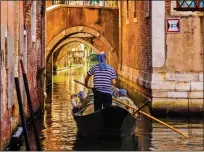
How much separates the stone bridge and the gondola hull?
1156 cm

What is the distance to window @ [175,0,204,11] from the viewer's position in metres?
10.2

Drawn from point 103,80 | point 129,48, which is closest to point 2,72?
point 103,80

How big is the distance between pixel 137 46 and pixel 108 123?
6922 millimetres

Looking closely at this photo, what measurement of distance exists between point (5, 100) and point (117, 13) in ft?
44.8

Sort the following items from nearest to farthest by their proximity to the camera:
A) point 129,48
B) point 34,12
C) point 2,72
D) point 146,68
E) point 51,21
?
point 2,72 < point 34,12 < point 146,68 < point 129,48 < point 51,21

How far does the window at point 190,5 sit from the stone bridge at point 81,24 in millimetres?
8599

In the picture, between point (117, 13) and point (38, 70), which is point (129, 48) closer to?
point (117, 13)

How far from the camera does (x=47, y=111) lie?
10.8 metres

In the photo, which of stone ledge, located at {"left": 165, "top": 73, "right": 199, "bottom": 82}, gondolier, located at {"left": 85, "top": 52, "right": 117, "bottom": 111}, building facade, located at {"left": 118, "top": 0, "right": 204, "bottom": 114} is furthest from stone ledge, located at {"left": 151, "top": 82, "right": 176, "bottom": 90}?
gondolier, located at {"left": 85, "top": 52, "right": 117, "bottom": 111}

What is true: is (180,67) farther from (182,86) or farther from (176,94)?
(176,94)

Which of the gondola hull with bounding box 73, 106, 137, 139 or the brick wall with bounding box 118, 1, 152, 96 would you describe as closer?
the gondola hull with bounding box 73, 106, 137, 139

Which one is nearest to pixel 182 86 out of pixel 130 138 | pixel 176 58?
pixel 176 58

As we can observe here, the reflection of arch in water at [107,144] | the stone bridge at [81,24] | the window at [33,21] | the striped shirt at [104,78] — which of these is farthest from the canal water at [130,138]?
the stone bridge at [81,24]

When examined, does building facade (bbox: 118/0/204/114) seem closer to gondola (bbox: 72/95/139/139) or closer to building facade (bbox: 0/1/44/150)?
building facade (bbox: 0/1/44/150)
